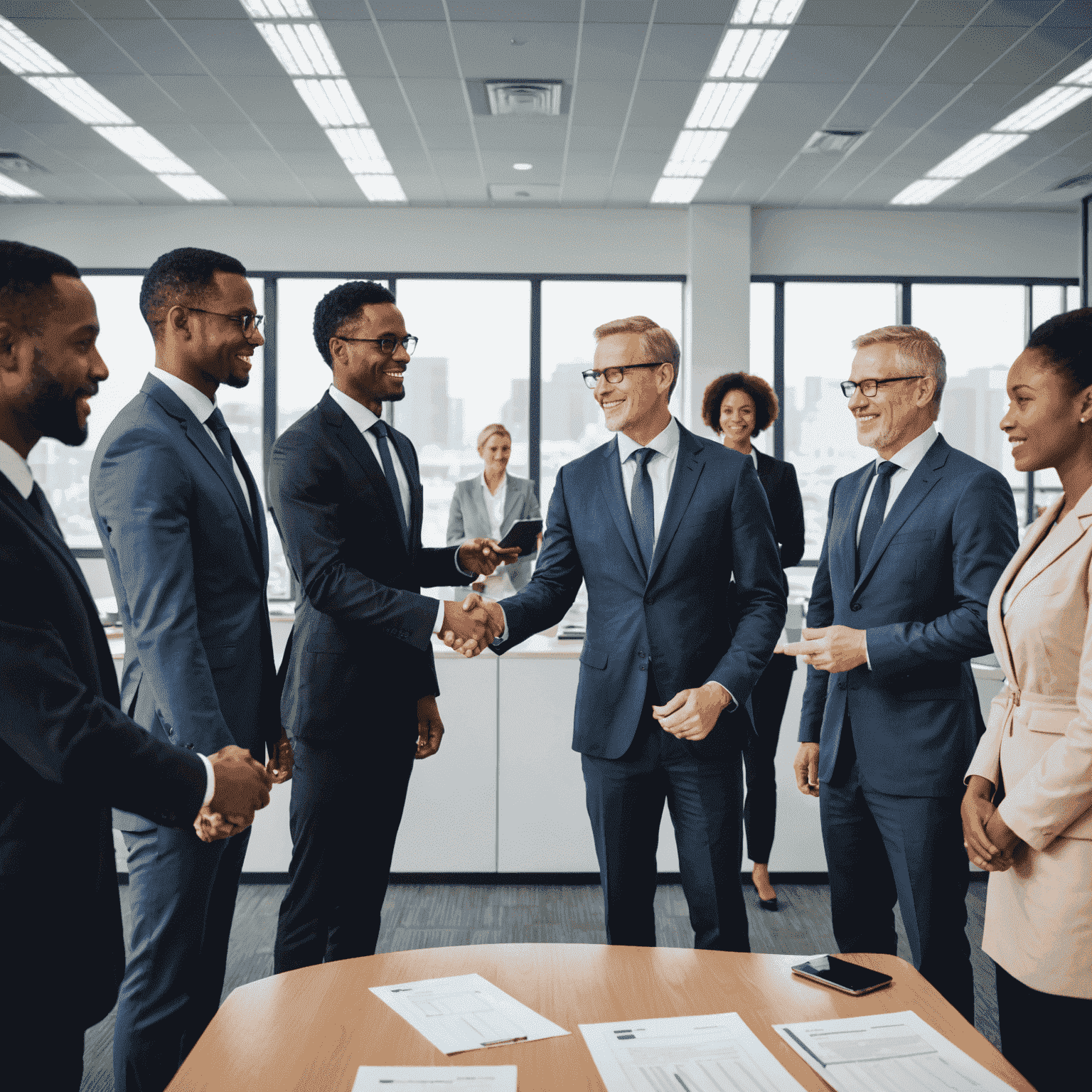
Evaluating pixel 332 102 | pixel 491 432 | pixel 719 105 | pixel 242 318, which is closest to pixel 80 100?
pixel 332 102

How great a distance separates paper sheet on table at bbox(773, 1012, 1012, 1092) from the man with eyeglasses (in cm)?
108

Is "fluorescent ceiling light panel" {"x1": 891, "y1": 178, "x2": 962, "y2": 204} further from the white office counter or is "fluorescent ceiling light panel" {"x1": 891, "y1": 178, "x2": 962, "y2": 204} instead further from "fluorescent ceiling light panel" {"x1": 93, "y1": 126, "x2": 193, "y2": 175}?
"fluorescent ceiling light panel" {"x1": 93, "y1": 126, "x2": 193, "y2": 175}

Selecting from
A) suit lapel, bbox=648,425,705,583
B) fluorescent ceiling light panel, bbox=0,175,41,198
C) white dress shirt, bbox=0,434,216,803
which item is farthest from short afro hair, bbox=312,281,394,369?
fluorescent ceiling light panel, bbox=0,175,41,198

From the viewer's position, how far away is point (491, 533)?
19.1ft

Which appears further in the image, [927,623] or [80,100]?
Result: [80,100]

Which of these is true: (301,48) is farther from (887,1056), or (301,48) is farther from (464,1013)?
(887,1056)

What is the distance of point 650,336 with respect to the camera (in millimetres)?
1920

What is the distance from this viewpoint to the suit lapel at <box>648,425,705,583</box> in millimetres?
1855

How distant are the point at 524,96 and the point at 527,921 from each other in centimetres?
428

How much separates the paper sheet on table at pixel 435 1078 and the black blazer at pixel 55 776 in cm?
40

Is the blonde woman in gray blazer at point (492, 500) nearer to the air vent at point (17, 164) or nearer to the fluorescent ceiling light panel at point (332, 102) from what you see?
the fluorescent ceiling light panel at point (332, 102)

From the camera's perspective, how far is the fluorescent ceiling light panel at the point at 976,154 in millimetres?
5781

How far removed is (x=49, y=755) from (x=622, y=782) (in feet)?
3.65

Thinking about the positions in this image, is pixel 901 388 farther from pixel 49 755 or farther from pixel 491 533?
pixel 491 533
